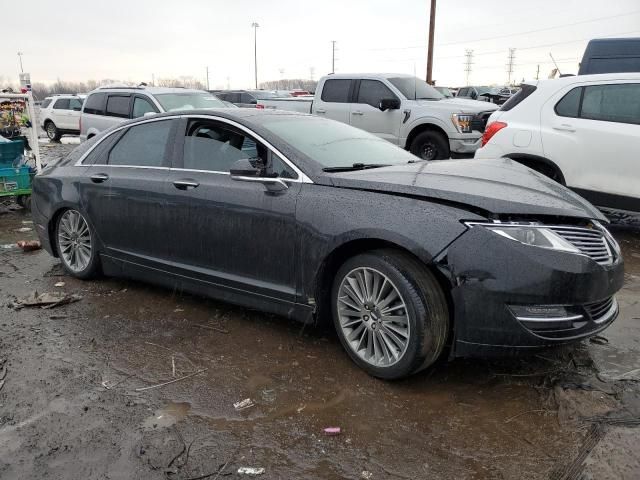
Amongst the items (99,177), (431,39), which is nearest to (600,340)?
(99,177)

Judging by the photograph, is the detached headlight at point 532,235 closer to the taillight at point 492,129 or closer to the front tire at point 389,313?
the front tire at point 389,313

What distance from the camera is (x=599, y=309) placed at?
Answer: 322 cm

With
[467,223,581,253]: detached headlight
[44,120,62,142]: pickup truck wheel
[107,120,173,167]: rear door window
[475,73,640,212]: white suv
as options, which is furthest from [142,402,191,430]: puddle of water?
[44,120,62,142]: pickup truck wheel

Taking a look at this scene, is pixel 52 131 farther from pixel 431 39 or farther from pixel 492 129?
pixel 492 129

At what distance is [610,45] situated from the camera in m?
9.01

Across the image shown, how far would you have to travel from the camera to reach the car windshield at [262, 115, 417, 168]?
3971 millimetres

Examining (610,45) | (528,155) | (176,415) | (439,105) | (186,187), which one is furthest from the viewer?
(439,105)

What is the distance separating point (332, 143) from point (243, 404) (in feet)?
6.51

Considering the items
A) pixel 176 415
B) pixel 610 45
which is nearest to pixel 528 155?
pixel 610 45

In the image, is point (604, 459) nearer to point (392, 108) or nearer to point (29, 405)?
point (29, 405)

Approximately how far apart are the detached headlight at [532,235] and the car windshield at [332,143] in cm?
125

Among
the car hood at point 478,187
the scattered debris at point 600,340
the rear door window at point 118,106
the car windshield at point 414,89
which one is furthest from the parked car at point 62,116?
the scattered debris at point 600,340

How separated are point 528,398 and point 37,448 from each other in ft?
8.48

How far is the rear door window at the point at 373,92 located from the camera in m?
11.3
